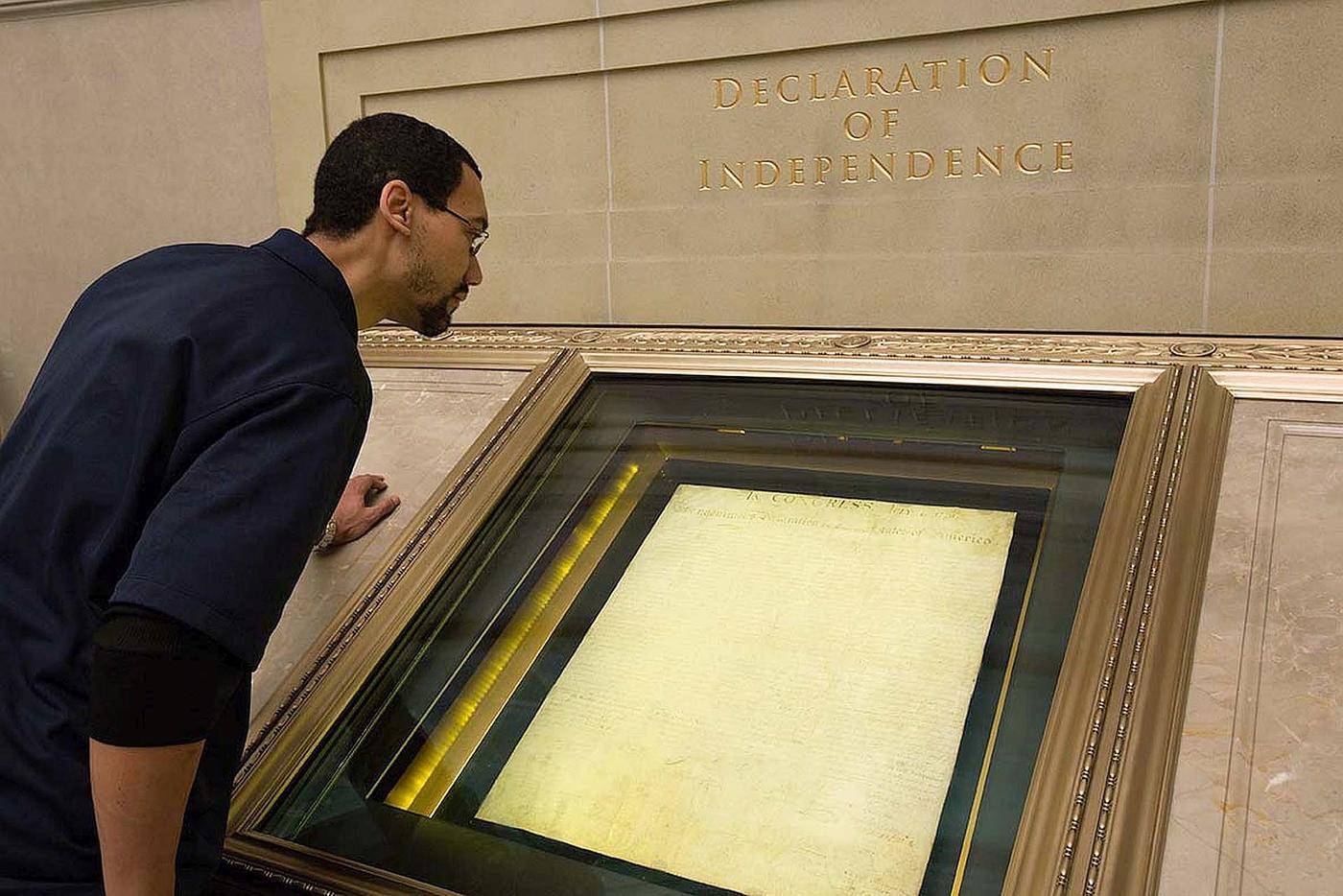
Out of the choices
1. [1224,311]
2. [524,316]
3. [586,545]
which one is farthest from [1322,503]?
[524,316]

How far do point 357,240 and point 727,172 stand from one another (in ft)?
6.21

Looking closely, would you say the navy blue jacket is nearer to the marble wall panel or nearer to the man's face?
the man's face

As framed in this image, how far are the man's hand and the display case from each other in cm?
14

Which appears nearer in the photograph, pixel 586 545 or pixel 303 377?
pixel 303 377

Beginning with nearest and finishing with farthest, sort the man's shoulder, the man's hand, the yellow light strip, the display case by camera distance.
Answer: the man's shoulder → the display case → the yellow light strip → the man's hand

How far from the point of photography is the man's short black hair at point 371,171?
1.76 meters

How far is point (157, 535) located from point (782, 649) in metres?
1.09

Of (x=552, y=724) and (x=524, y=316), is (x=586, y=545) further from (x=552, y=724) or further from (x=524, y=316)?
(x=524, y=316)

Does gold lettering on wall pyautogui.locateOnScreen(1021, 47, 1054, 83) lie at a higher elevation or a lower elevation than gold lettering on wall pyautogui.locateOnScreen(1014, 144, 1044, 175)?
higher

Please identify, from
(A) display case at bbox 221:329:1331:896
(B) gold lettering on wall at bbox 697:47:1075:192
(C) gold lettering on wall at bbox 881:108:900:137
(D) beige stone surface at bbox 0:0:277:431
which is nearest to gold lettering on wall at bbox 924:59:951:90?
(B) gold lettering on wall at bbox 697:47:1075:192

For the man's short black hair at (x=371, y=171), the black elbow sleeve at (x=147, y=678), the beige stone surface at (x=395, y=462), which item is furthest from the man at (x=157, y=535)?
the beige stone surface at (x=395, y=462)

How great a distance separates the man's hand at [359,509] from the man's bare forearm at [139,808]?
1.14 meters

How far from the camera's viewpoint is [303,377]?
1.40m

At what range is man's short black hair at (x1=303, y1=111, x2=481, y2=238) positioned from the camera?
176 cm
